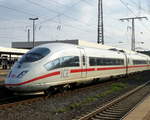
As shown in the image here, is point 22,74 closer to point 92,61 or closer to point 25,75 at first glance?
point 25,75

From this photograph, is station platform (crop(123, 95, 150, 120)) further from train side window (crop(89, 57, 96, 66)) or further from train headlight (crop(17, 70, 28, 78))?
train side window (crop(89, 57, 96, 66))

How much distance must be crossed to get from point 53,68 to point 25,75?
167 cm

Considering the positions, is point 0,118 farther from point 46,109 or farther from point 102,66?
point 102,66

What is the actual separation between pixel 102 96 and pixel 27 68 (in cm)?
477

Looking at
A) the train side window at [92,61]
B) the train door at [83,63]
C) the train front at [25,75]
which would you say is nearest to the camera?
the train front at [25,75]

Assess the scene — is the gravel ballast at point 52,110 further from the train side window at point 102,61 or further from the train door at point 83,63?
the train side window at point 102,61

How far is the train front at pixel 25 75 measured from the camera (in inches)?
462

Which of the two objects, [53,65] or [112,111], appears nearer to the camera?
[112,111]

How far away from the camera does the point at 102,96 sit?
48.3 feet

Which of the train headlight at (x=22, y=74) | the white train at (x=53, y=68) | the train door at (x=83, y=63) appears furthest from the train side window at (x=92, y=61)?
the train headlight at (x=22, y=74)

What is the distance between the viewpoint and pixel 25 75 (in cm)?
1190

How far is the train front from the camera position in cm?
1173

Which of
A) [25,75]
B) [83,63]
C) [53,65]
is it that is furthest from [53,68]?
[83,63]

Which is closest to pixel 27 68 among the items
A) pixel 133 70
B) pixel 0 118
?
pixel 0 118
